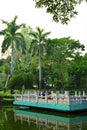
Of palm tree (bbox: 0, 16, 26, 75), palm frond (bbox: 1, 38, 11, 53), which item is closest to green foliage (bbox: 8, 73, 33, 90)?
palm tree (bbox: 0, 16, 26, 75)

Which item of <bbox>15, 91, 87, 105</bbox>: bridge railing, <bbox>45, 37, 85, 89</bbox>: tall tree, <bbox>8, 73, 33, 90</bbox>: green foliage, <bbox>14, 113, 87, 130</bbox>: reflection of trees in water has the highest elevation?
<bbox>45, 37, 85, 89</bbox>: tall tree

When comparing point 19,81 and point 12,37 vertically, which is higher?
point 12,37

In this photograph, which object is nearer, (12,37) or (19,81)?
(19,81)

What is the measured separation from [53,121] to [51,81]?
29785 millimetres

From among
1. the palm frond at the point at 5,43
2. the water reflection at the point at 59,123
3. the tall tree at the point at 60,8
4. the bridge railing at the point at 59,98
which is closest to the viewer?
the tall tree at the point at 60,8

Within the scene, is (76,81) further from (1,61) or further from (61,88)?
(1,61)

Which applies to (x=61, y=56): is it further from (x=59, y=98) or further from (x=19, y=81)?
(x=59, y=98)

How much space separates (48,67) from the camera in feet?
167

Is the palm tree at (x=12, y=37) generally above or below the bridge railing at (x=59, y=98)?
above

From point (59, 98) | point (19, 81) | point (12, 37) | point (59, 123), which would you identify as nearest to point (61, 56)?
point (12, 37)

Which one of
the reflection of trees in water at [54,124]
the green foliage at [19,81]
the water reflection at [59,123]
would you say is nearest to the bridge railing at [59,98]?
the water reflection at [59,123]

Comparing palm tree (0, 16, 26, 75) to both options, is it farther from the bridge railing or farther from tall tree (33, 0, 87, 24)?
tall tree (33, 0, 87, 24)

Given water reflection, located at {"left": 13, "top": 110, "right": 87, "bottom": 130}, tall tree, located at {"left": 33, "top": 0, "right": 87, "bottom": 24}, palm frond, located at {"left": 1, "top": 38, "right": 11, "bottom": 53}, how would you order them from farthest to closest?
1. palm frond, located at {"left": 1, "top": 38, "right": 11, "bottom": 53}
2. water reflection, located at {"left": 13, "top": 110, "right": 87, "bottom": 130}
3. tall tree, located at {"left": 33, "top": 0, "right": 87, "bottom": 24}

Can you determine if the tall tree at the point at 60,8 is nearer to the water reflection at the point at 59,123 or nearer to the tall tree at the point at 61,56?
the water reflection at the point at 59,123
